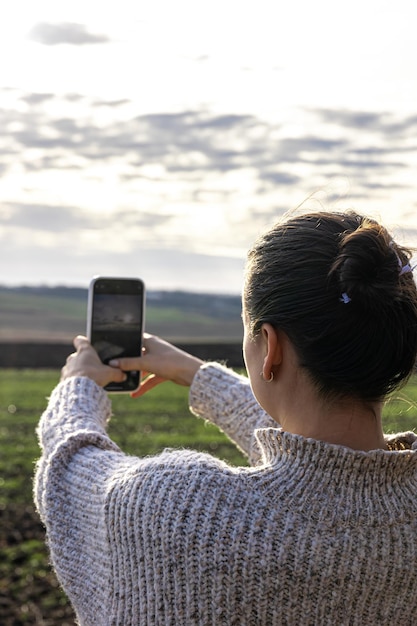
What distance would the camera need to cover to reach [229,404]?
2396mm

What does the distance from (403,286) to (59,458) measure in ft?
2.89

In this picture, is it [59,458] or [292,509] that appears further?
[59,458]

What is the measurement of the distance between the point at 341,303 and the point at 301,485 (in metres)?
0.37

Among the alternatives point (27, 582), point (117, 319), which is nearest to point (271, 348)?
point (117, 319)

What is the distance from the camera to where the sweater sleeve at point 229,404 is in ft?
7.65

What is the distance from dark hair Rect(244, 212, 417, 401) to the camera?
1551mm

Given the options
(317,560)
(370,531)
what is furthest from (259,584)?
→ (370,531)

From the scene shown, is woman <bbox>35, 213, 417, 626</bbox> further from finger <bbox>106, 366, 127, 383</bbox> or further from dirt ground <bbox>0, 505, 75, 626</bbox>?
dirt ground <bbox>0, 505, 75, 626</bbox>

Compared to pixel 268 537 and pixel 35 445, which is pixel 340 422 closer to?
pixel 268 537

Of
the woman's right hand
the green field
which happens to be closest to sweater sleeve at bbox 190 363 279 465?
the woman's right hand

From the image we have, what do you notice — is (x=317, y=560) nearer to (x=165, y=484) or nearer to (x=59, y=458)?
(x=165, y=484)

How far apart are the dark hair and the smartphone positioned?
93 cm

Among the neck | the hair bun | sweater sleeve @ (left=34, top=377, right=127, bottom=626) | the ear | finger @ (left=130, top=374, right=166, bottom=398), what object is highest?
the hair bun

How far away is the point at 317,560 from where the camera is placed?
155 centimetres
